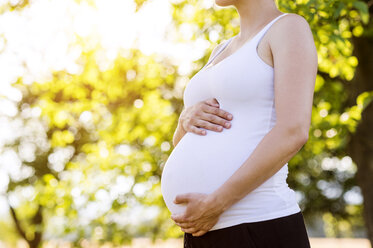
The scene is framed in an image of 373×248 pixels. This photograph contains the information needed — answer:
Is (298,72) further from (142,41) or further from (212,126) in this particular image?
(142,41)

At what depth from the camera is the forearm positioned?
1526 mm

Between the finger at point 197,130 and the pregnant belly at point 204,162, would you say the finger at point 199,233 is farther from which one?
the finger at point 197,130

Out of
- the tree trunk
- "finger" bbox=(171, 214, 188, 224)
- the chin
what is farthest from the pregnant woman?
the tree trunk

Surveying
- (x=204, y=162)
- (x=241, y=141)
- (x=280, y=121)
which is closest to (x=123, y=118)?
(x=204, y=162)

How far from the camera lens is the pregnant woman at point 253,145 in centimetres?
155

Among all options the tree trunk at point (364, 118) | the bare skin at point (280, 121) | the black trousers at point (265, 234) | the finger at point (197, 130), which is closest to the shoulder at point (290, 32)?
the bare skin at point (280, 121)

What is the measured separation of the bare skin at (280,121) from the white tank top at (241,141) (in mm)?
46

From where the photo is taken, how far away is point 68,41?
7.02 metres

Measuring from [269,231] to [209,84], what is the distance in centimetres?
57

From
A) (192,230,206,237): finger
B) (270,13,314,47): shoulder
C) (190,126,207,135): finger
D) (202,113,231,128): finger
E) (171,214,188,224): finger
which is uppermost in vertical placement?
(270,13,314,47): shoulder

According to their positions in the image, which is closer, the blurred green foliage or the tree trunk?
the tree trunk

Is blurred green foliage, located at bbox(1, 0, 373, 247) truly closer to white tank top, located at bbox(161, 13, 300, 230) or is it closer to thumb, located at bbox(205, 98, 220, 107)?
thumb, located at bbox(205, 98, 220, 107)

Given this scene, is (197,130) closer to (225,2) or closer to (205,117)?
(205,117)

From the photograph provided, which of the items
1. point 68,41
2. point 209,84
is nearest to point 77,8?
point 68,41
